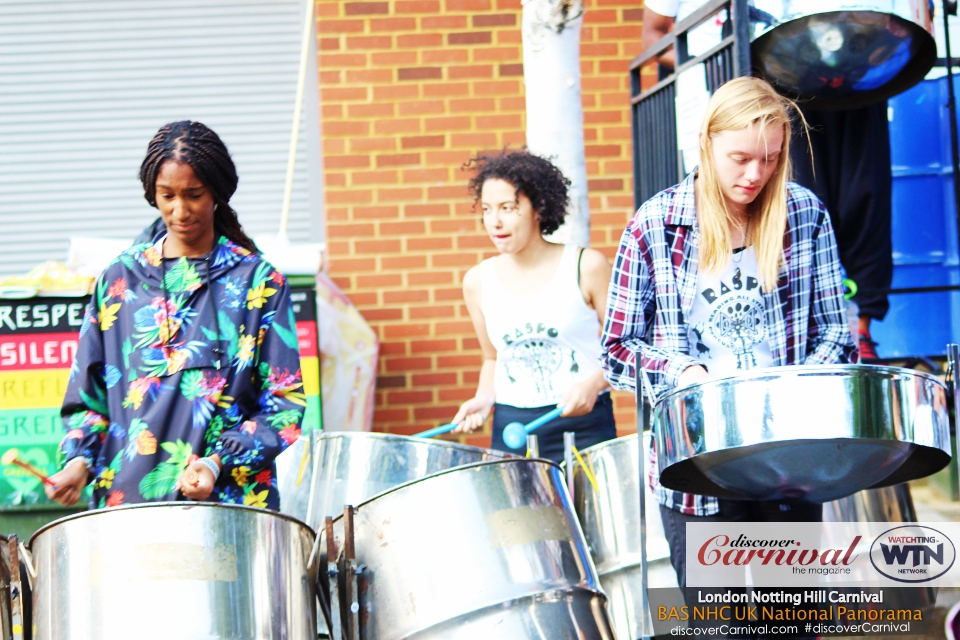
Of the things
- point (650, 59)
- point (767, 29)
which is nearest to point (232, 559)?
point (767, 29)

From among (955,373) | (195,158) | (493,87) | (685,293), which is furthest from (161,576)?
(493,87)

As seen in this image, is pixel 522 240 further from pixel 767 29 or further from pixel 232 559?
pixel 232 559

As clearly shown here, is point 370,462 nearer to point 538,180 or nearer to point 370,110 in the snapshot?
point 538,180

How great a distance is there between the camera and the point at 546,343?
107 inches

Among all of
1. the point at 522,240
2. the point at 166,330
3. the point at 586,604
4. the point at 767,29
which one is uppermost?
the point at 767,29

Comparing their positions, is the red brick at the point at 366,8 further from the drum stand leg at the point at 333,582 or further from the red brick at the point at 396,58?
the drum stand leg at the point at 333,582

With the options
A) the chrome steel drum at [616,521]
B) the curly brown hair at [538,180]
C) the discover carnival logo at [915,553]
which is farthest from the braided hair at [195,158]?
the discover carnival logo at [915,553]

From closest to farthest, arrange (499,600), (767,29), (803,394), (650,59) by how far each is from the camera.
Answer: (803,394) → (499,600) → (767,29) → (650,59)

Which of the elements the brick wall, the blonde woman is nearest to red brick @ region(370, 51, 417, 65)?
the brick wall

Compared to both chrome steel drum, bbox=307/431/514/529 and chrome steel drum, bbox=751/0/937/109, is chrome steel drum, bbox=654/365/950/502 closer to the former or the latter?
chrome steel drum, bbox=307/431/514/529

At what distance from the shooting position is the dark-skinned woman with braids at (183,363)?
6.10ft

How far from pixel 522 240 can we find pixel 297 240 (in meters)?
1.64

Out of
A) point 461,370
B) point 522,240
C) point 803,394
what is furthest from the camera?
point 461,370

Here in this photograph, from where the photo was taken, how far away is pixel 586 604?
1.96 metres
